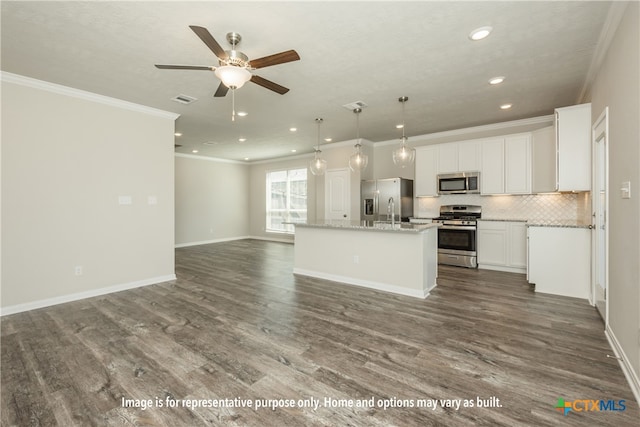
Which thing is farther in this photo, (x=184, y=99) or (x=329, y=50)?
(x=184, y=99)

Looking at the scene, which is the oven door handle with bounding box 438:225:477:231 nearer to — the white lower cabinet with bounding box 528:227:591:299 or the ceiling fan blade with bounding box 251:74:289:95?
the white lower cabinet with bounding box 528:227:591:299

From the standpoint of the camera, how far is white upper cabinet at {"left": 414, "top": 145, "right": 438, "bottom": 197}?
19.7ft

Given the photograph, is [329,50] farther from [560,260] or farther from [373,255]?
[560,260]

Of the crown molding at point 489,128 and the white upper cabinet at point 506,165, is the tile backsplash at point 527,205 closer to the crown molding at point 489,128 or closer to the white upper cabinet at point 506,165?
the white upper cabinet at point 506,165

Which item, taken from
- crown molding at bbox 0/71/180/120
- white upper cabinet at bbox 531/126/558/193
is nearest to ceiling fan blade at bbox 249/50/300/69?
crown molding at bbox 0/71/180/120

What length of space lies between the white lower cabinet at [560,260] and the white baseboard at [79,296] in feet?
18.4

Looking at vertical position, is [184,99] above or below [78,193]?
above

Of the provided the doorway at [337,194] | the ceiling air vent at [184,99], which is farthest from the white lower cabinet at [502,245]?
the ceiling air vent at [184,99]

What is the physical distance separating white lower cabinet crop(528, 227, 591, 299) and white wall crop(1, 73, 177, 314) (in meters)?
5.62

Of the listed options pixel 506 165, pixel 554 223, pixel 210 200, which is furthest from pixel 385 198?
pixel 210 200

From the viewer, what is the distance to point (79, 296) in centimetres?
388

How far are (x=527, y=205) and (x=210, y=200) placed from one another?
8.40m

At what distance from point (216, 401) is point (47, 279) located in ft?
10.9

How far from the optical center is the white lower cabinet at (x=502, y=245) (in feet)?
16.6
